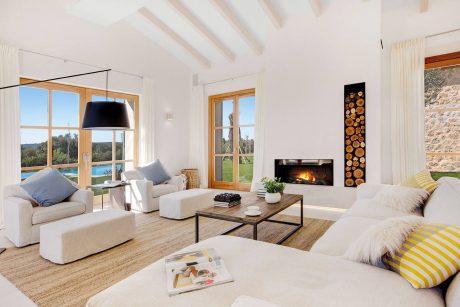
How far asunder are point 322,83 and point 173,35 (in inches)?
121

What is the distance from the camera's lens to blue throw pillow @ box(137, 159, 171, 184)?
498 centimetres

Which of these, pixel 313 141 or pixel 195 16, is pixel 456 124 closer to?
pixel 313 141

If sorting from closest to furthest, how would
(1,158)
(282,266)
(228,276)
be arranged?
(228,276) < (282,266) < (1,158)

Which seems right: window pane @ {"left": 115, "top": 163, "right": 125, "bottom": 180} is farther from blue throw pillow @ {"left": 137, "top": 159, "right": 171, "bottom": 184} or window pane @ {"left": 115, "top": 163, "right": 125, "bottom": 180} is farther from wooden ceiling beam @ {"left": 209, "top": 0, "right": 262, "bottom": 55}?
wooden ceiling beam @ {"left": 209, "top": 0, "right": 262, "bottom": 55}

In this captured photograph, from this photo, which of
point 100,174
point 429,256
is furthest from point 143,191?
point 429,256

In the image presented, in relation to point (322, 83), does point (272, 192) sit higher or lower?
lower

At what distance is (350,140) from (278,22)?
8.18 feet

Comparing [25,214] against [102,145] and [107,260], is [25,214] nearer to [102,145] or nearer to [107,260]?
[107,260]

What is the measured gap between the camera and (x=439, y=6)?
13.3 ft

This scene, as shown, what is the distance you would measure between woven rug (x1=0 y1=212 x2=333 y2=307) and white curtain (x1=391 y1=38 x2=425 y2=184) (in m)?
1.64

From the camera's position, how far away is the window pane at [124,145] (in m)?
5.49

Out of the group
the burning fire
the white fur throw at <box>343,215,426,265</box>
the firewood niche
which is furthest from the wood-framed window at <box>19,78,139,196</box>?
Result: the white fur throw at <box>343,215,426,265</box>

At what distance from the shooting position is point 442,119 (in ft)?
15.0

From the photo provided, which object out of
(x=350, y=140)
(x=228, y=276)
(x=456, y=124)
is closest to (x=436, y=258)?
(x=228, y=276)
